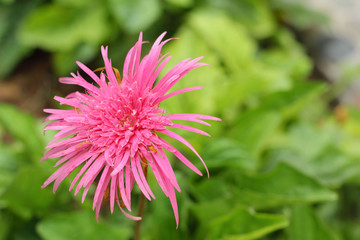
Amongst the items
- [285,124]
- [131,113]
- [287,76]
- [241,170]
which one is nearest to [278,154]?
[241,170]

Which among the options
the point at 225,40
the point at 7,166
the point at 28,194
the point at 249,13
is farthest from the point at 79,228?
the point at 249,13

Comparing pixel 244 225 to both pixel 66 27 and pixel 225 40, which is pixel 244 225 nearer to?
pixel 225 40

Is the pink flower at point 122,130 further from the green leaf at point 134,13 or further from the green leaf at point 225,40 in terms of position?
the green leaf at point 134,13

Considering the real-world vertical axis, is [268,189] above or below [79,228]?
below

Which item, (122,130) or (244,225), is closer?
(122,130)

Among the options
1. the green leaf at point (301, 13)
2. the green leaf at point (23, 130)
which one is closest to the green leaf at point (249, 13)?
the green leaf at point (301, 13)

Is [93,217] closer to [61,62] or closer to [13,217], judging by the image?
[13,217]

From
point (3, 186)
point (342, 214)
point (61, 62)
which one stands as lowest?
point (342, 214)
